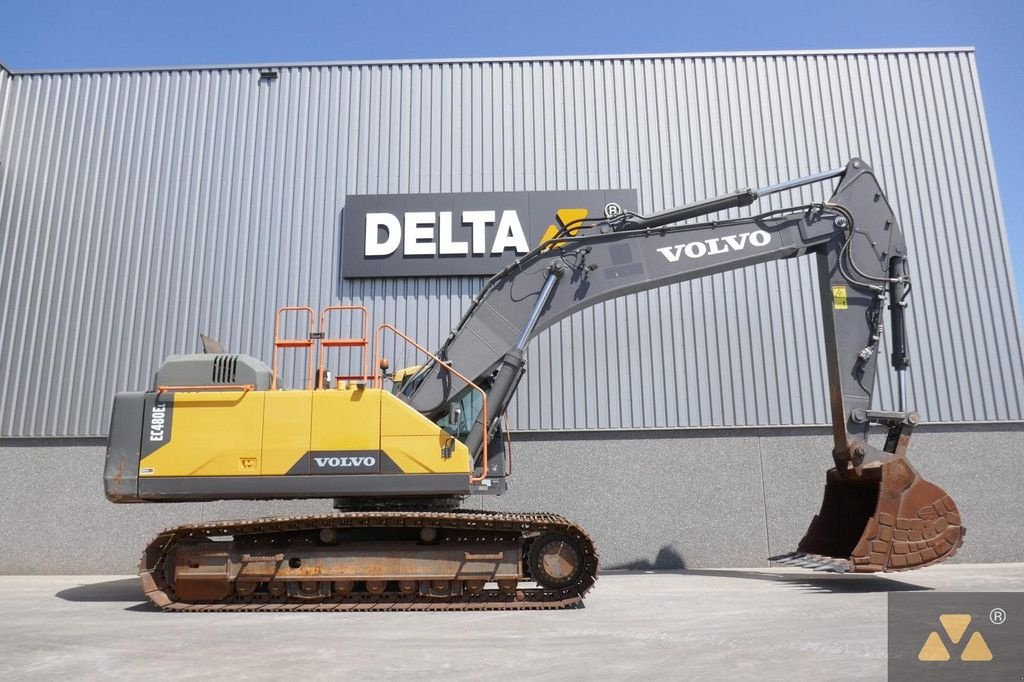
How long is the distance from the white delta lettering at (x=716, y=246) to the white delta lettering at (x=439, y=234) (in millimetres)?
4137

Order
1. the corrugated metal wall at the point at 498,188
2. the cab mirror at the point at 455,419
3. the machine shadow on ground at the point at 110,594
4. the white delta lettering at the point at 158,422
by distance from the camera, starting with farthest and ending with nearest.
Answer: the corrugated metal wall at the point at 498,188 → the cab mirror at the point at 455,419 → the machine shadow on ground at the point at 110,594 → the white delta lettering at the point at 158,422

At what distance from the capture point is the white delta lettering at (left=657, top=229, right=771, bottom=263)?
395 inches

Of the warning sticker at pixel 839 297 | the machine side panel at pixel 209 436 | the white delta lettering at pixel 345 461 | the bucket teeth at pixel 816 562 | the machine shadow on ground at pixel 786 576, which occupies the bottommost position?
the machine shadow on ground at pixel 786 576

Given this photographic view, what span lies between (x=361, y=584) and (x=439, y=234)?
23.2 ft

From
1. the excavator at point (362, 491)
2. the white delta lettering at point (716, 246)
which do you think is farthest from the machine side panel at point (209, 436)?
the white delta lettering at point (716, 246)

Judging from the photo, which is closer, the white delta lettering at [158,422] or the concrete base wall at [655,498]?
the white delta lettering at [158,422]

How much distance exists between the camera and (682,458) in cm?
1284

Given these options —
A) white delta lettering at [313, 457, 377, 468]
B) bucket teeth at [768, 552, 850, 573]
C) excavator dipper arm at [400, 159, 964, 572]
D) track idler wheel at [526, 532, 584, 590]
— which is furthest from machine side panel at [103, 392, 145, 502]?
bucket teeth at [768, 552, 850, 573]

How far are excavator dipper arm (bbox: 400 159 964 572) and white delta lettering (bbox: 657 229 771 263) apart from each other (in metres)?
0.02

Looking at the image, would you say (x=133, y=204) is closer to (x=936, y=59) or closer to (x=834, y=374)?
(x=834, y=374)

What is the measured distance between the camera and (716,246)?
1012 centimetres

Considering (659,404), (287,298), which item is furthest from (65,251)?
(659,404)

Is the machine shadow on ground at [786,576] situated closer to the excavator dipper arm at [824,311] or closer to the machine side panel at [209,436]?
the excavator dipper arm at [824,311]

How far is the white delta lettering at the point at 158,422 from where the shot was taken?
8484 millimetres
